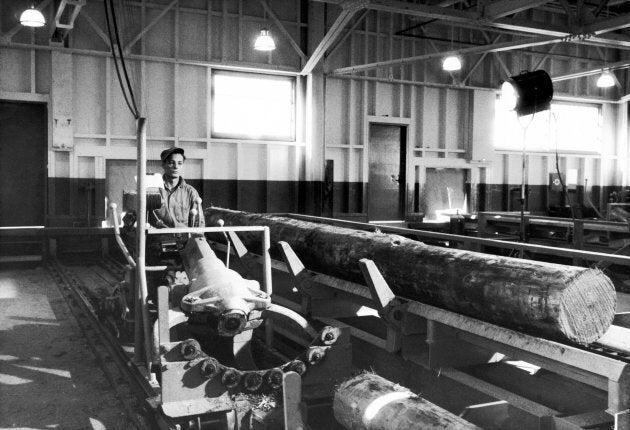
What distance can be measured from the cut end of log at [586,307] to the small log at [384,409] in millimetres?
837

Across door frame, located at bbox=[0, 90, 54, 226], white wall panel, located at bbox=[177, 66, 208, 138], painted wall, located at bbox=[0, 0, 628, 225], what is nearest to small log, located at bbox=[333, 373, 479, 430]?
painted wall, located at bbox=[0, 0, 628, 225]

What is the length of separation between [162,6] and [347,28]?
4535 mm

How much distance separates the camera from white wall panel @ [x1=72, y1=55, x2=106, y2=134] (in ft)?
41.3

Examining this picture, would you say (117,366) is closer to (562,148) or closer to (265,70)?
(265,70)

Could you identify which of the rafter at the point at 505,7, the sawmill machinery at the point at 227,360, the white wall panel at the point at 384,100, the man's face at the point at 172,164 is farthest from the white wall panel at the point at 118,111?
the sawmill machinery at the point at 227,360

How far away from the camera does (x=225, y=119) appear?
551 inches

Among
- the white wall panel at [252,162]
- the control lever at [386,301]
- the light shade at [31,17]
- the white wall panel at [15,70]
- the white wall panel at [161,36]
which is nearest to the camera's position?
the control lever at [386,301]

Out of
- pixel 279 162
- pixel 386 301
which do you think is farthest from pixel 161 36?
pixel 386 301

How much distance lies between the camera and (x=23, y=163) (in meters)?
12.7

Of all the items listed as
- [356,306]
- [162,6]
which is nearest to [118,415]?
[356,306]

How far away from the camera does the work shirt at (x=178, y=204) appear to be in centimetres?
659

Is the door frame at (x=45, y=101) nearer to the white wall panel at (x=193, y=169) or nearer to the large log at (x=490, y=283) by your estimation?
the white wall panel at (x=193, y=169)

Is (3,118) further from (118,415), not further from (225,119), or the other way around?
(118,415)

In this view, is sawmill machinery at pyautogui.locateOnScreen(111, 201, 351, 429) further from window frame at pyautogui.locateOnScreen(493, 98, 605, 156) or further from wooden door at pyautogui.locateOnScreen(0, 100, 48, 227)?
window frame at pyautogui.locateOnScreen(493, 98, 605, 156)
